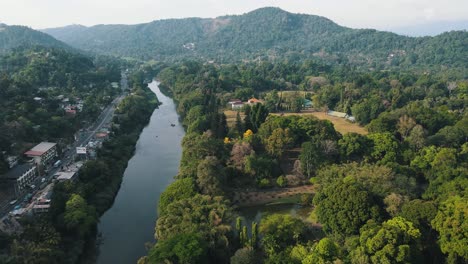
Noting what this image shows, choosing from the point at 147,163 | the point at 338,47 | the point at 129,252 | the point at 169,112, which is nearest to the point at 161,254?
the point at 129,252

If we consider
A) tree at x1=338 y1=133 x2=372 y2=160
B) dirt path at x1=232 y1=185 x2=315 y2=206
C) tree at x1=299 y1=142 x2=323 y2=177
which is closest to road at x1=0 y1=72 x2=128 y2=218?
dirt path at x1=232 y1=185 x2=315 y2=206

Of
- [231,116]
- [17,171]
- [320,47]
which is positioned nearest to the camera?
[17,171]

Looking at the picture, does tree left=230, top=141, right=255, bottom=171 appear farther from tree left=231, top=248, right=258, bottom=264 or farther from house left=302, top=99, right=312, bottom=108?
house left=302, top=99, right=312, bottom=108

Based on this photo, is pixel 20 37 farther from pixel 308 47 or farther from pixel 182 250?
pixel 182 250

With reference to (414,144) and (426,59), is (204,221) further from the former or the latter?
(426,59)

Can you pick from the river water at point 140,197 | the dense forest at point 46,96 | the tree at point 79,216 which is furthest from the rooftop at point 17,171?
the river water at point 140,197

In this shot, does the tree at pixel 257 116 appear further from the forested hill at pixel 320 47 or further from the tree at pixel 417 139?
the forested hill at pixel 320 47

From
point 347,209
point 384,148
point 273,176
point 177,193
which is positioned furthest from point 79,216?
point 384,148
